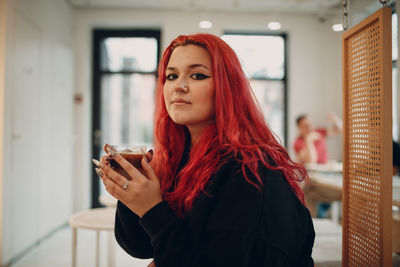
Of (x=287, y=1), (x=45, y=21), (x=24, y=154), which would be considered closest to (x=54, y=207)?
(x=24, y=154)

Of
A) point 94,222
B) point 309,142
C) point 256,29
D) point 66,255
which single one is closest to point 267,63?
point 256,29

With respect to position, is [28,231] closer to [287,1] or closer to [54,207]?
[54,207]

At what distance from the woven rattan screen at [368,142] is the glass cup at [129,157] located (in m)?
0.78

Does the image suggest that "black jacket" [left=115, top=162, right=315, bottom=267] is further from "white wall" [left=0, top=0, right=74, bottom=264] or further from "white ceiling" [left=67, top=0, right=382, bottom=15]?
"white ceiling" [left=67, top=0, right=382, bottom=15]

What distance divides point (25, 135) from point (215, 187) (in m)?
2.78

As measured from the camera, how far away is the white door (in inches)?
109

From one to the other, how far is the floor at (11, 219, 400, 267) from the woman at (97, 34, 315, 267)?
545 millimetres

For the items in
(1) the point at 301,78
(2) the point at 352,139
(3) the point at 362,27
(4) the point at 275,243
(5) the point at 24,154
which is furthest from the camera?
(1) the point at 301,78

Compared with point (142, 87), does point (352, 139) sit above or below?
below

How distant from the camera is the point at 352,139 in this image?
1.23 metres

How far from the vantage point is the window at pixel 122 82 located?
4895 mm

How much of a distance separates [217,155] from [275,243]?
284 millimetres

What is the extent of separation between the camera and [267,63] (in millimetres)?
4965

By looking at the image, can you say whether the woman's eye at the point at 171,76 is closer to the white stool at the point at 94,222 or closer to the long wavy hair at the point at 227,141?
the long wavy hair at the point at 227,141
